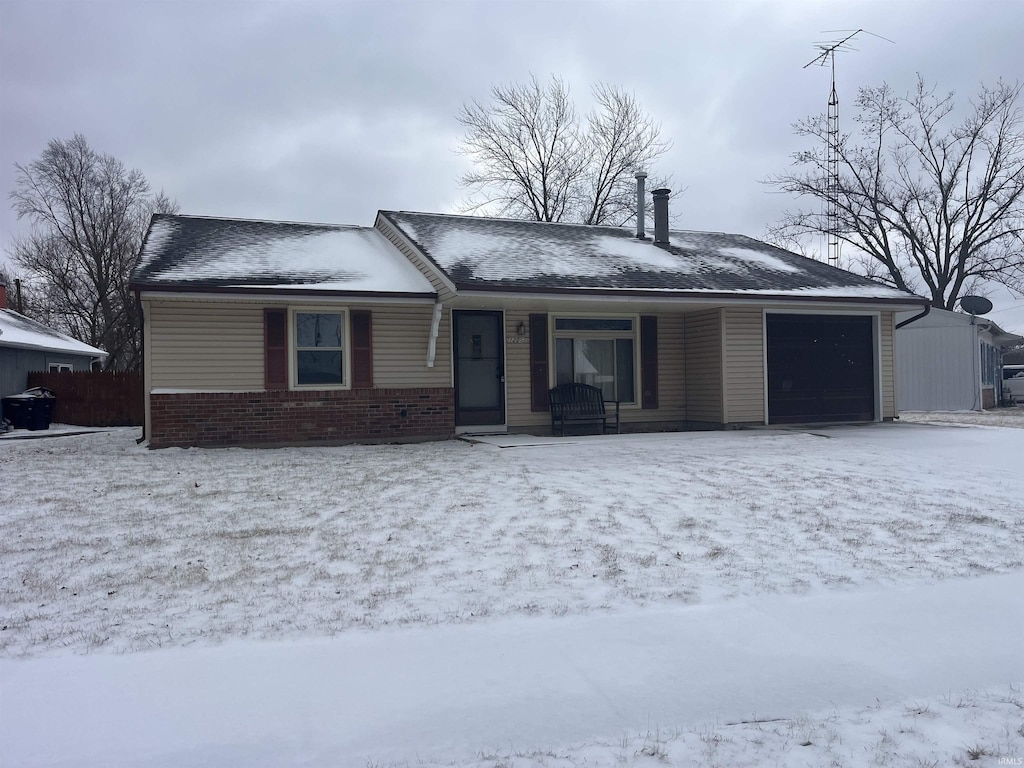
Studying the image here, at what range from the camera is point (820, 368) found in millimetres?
14508

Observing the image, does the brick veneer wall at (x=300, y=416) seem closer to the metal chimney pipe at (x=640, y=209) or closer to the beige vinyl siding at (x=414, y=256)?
the beige vinyl siding at (x=414, y=256)

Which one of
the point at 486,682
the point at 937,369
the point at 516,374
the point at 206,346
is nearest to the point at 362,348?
the point at 206,346

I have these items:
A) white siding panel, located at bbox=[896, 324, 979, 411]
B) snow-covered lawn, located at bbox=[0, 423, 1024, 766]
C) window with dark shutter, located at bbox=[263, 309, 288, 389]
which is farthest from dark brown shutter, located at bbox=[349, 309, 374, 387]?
white siding panel, located at bbox=[896, 324, 979, 411]

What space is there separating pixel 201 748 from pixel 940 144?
34554 millimetres

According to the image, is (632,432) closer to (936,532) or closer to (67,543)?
(936,532)

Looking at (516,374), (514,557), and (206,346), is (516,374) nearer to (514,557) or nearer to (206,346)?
(206,346)

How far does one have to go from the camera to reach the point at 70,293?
32.5m

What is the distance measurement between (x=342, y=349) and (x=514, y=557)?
25.2ft

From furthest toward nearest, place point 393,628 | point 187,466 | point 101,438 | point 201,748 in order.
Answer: point 101,438, point 187,466, point 393,628, point 201,748

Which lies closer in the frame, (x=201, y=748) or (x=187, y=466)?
(x=201, y=748)

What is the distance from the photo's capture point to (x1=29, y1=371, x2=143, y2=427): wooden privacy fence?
2048cm

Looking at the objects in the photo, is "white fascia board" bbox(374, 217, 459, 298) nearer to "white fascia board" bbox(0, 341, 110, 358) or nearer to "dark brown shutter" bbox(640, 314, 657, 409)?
"dark brown shutter" bbox(640, 314, 657, 409)

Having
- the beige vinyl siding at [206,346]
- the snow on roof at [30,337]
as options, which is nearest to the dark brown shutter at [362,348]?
the beige vinyl siding at [206,346]

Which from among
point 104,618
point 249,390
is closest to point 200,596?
point 104,618
